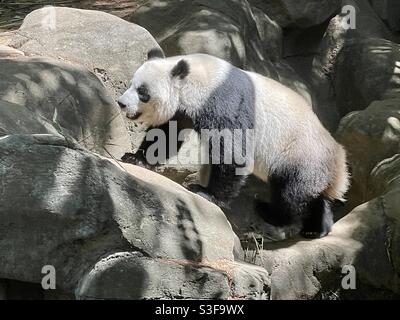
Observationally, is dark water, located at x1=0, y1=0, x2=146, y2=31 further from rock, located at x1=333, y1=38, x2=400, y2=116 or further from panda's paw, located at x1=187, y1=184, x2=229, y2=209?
panda's paw, located at x1=187, y1=184, x2=229, y2=209

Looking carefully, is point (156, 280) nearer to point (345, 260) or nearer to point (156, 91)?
point (345, 260)

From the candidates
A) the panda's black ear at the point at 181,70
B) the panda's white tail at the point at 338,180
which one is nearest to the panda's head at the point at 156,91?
the panda's black ear at the point at 181,70

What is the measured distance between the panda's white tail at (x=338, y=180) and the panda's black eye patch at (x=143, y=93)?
1.79 m

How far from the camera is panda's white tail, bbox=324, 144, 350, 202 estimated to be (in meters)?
6.59

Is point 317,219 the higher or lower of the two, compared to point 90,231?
lower

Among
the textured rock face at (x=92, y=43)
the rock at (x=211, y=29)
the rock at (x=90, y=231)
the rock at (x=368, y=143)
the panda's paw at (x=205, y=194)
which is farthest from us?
the rock at (x=211, y=29)

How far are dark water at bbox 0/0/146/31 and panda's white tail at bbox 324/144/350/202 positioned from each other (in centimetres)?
381

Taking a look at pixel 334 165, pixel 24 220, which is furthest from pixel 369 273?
pixel 24 220

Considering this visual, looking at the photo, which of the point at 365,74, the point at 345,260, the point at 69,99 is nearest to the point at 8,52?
the point at 69,99

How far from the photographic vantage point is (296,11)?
9.84 meters

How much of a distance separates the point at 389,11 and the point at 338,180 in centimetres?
587

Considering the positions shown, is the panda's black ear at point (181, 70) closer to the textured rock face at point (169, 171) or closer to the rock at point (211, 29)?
the textured rock face at point (169, 171)

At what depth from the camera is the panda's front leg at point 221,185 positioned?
20.5ft
